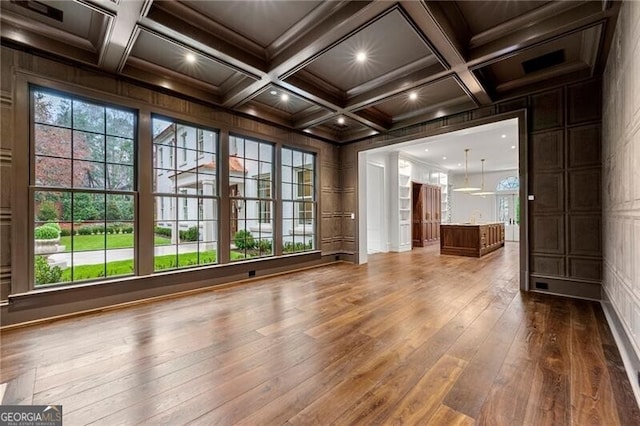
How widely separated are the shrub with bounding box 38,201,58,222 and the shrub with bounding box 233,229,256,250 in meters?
2.37

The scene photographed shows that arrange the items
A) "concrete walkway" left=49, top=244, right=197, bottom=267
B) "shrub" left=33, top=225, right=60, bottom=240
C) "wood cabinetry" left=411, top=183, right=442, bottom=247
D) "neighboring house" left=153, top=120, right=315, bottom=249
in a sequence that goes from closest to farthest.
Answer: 1. "shrub" left=33, top=225, right=60, bottom=240
2. "concrete walkway" left=49, top=244, right=197, bottom=267
3. "neighboring house" left=153, top=120, right=315, bottom=249
4. "wood cabinetry" left=411, top=183, right=442, bottom=247

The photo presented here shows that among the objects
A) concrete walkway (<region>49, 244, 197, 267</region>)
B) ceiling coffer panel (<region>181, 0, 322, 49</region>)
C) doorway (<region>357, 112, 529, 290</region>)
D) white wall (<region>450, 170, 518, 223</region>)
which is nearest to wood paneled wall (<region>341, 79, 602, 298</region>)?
doorway (<region>357, 112, 529, 290</region>)

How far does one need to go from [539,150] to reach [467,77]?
1636mm

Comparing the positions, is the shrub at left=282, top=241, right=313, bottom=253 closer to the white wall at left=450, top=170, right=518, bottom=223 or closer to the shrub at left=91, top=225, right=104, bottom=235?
the shrub at left=91, top=225, right=104, bottom=235

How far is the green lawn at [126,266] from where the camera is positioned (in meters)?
3.37

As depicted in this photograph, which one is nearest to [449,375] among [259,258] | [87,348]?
[87,348]

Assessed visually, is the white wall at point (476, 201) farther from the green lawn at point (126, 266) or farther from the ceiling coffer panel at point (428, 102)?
the green lawn at point (126, 266)

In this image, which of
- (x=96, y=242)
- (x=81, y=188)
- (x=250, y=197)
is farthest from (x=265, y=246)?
(x=81, y=188)

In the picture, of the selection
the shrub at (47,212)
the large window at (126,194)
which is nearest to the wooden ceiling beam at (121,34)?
the large window at (126,194)

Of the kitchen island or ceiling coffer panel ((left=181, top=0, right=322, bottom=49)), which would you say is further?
the kitchen island

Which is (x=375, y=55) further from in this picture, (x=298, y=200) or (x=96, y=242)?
(x=96, y=242)

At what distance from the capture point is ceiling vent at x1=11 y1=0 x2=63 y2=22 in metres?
2.59

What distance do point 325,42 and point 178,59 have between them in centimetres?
200

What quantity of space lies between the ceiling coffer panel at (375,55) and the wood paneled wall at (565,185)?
192cm
